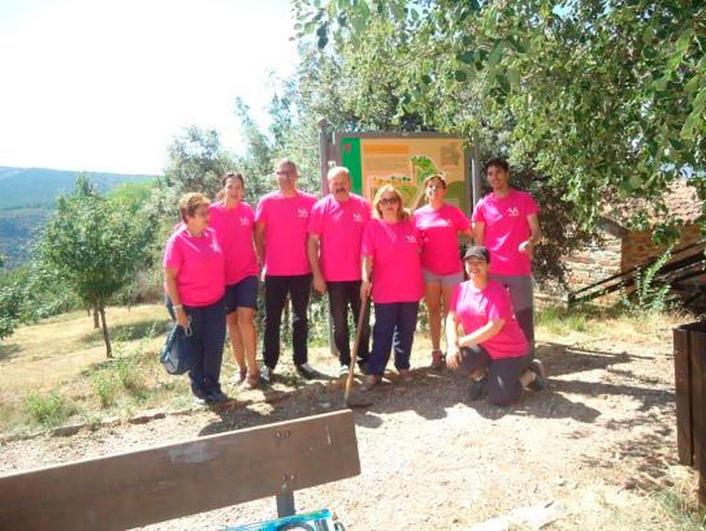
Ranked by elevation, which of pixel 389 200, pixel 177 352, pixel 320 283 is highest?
pixel 389 200

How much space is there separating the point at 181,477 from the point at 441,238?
3.60m

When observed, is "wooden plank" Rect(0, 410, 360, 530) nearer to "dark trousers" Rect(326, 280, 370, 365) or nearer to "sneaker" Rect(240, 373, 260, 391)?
"dark trousers" Rect(326, 280, 370, 365)

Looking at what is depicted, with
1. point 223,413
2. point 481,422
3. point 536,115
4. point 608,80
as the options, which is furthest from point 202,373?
point 608,80

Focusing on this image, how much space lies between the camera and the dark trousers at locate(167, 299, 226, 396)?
14.8 feet

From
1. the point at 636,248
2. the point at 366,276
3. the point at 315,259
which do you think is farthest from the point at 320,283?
the point at 636,248

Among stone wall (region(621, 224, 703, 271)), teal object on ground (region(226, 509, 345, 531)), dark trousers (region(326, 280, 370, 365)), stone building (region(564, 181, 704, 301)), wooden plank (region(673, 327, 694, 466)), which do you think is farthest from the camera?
stone wall (region(621, 224, 703, 271))

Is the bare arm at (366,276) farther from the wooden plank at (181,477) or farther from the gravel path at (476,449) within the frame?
the wooden plank at (181,477)

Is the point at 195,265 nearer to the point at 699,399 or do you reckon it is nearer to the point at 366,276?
the point at 366,276

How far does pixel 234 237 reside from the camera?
4.85 m

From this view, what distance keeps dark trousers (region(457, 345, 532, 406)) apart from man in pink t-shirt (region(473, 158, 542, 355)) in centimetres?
57

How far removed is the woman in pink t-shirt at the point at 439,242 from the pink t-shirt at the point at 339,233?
59 cm

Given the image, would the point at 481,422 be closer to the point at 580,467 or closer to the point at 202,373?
the point at 580,467

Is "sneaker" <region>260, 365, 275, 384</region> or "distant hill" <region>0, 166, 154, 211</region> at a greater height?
"distant hill" <region>0, 166, 154, 211</region>

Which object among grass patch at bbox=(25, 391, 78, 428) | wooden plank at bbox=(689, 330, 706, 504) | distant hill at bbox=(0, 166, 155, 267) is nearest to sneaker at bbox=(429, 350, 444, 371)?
wooden plank at bbox=(689, 330, 706, 504)
